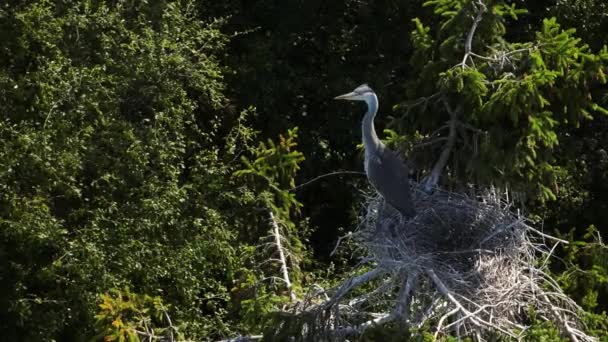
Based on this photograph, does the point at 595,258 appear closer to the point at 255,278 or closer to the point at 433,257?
the point at 433,257

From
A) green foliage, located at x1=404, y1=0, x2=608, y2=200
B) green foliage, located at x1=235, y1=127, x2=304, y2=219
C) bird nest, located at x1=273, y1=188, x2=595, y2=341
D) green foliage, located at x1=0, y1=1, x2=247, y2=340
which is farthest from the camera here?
green foliage, located at x1=235, y1=127, x2=304, y2=219

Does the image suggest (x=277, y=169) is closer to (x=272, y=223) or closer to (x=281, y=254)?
(x=272, y=223)

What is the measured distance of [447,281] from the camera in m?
10.5

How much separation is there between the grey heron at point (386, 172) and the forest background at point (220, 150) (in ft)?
0.76

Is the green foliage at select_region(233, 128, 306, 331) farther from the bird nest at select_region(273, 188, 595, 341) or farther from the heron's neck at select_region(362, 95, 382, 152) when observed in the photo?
the heron's neck at select_region(362, 95, 382, 152)

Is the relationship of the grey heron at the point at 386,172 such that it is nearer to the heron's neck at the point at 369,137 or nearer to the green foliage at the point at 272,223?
the heron's neck at the point at 369,137

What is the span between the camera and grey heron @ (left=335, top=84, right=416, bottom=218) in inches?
435

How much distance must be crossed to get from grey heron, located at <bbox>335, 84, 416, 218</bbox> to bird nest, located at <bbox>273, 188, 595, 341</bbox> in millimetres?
162

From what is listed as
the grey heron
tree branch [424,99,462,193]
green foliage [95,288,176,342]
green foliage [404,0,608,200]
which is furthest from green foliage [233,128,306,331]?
green foliage [404,0,608,200]

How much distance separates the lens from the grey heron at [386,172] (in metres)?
11.0

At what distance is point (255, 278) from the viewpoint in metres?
12.3

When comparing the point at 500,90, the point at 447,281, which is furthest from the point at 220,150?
the point at 447,281

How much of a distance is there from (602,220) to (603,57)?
3534 millimetres

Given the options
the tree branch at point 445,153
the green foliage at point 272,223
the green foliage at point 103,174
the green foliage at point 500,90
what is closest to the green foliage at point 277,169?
the green foliage at point 272,223
